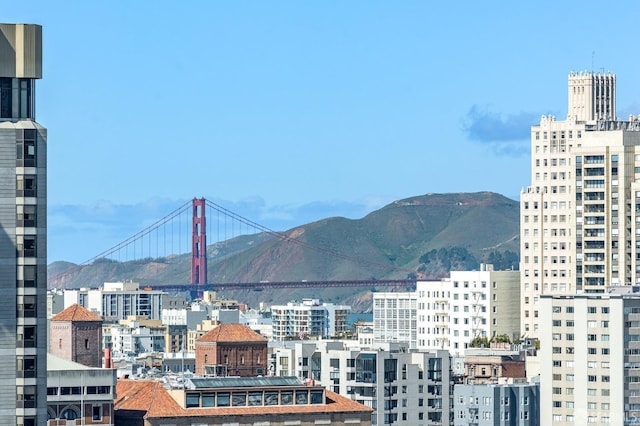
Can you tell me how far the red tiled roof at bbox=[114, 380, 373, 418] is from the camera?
125375 mm

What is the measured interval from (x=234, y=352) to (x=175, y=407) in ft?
138

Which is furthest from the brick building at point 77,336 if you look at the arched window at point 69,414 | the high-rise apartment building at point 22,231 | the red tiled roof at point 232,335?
the high-rise apartment building at point 22,231

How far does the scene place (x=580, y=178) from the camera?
194 metres

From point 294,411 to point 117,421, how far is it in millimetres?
9779

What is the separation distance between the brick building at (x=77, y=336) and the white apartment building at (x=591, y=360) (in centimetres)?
2919

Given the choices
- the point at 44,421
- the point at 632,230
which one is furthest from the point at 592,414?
the point at 44,421

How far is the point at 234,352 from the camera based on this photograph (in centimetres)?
16762

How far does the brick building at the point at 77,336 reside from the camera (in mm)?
151125

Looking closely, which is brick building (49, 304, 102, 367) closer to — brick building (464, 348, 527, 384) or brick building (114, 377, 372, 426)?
brick building (114, 377, 372, 426)

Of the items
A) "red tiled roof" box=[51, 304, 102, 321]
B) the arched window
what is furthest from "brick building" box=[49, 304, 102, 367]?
the arched window

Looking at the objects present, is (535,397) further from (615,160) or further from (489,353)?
(615,160)

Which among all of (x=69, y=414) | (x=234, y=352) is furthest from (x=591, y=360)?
(x=69, y=414)

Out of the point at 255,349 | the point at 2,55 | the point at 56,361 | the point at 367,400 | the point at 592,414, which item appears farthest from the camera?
the point at 255,349

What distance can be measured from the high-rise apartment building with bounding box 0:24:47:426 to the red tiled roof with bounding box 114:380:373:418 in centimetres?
4588
